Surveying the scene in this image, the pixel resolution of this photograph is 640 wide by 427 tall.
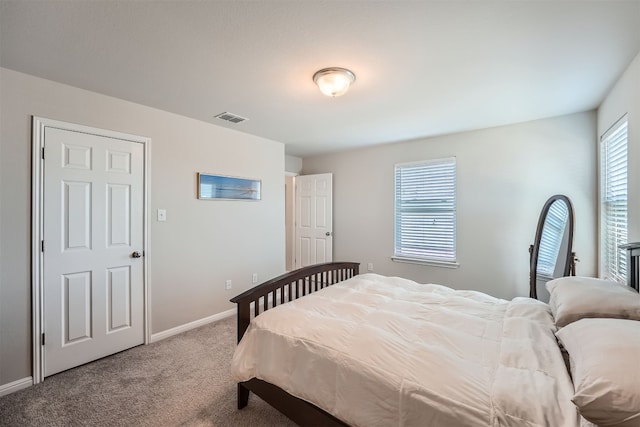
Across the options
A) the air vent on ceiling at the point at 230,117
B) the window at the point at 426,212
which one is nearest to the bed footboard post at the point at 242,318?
the air vent on ceiling at the point at 230,117

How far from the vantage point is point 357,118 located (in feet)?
10.0

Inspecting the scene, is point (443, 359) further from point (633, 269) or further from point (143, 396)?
point (143, 396)

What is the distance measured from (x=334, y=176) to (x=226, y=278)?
8.07ft

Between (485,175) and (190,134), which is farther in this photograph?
(485,175)

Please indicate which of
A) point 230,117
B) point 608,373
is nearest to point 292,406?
point 608,373

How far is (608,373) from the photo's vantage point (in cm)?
90

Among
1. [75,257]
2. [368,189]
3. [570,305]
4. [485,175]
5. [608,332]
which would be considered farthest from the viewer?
[368,189]

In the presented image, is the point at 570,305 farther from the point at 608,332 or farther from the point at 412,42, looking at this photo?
the point at 412,42

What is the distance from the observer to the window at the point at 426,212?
3.71m

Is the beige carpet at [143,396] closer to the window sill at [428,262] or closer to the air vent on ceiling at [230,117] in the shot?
the air vent on ceiling at [230,117]

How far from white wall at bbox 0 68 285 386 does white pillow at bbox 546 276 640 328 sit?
3.20 metres

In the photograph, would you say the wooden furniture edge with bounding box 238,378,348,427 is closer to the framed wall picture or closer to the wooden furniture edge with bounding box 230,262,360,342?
the wooden furniture edge with bounding box 230,262,360,342

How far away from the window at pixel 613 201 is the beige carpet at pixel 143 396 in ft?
9.86

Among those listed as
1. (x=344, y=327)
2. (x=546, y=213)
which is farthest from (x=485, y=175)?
(x=344, y=327)
